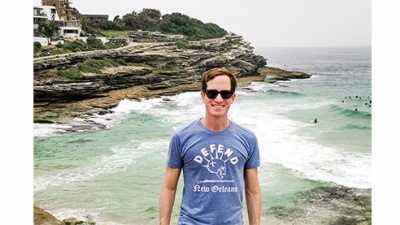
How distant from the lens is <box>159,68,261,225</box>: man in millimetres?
2059

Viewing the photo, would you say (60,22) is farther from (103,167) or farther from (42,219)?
(42,219)

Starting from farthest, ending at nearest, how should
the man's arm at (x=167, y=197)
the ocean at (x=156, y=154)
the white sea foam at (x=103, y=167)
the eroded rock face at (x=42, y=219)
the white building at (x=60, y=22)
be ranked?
the white building at (x=60, y=22) → the white sea foam at (x=103, y=167) → the ocean at (x=156, y=154) → the eroded rock face at (x=42, y=219) → the man's arm at (x=167, y=197)

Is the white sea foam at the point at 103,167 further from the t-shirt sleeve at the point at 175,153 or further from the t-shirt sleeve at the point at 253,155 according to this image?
the t-shirt sleeve at the point at 253,155

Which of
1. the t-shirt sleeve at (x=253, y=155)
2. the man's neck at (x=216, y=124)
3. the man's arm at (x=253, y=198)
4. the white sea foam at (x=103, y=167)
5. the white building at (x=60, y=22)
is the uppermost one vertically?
the white building at (x=60, y=22)

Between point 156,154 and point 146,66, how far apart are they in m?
17.9

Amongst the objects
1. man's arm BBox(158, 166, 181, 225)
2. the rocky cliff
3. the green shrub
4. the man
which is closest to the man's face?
the man

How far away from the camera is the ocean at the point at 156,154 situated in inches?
387

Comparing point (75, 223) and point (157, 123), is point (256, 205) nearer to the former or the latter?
point (75, 223)

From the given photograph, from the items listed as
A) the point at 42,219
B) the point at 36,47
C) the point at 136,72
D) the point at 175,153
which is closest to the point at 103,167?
the point at 42,219

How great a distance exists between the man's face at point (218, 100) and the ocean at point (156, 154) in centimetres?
668

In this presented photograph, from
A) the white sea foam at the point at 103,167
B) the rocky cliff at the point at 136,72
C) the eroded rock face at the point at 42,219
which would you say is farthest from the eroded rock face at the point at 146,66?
the eroded rock face at the point at 42,219

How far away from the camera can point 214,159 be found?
2045 millimetres

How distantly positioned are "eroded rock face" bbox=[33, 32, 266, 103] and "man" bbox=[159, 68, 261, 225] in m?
22.3
